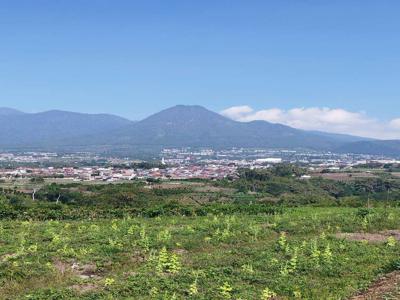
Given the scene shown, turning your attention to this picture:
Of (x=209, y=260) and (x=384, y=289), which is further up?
(x=384, y=289)

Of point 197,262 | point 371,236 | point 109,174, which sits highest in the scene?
point 371,236

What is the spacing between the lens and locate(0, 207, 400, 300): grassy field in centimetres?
1249

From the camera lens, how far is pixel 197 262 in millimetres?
15164

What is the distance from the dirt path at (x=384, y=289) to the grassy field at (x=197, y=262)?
133 mm

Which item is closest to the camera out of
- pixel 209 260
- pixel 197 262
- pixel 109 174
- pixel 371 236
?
pixel 197 262

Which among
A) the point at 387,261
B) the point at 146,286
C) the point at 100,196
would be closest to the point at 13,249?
the point at 146,286

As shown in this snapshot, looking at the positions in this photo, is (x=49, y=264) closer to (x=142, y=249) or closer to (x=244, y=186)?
(x=142, y=249)

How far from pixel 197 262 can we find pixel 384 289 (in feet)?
17.4

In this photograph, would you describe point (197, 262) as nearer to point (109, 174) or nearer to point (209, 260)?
point (209, 260)

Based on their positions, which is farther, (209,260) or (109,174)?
(109,174)

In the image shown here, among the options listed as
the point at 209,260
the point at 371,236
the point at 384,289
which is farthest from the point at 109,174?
the point at 384,289

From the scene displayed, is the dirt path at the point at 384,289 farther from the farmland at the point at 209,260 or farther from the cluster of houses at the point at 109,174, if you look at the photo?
the cluster of houses at the point at 109,174

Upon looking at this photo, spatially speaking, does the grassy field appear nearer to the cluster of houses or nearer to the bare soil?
the bare soil

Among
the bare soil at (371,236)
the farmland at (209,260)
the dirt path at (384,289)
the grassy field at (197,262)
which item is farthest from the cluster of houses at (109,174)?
the dirt path at (384,289)
